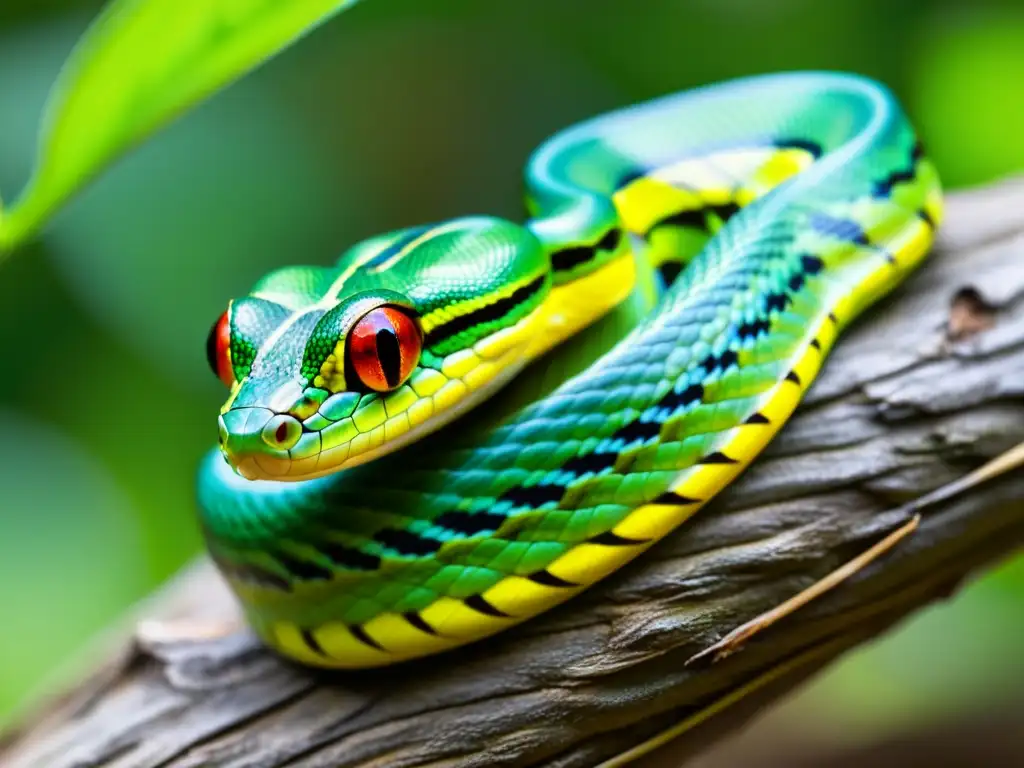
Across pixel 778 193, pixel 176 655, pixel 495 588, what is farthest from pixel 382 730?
pixel 778 193

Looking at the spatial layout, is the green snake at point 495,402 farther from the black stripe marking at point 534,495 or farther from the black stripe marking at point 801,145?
the black stripe marking at point 801,145

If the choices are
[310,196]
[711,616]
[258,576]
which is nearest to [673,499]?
[711,616]

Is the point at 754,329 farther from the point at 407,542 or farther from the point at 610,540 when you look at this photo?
the point at 407,542

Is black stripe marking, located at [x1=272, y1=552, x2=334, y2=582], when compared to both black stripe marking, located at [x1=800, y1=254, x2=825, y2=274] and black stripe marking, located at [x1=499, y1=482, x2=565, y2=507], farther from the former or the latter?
black stripe marking, located at [x1=800, y1=254, x2=825, y2=274]

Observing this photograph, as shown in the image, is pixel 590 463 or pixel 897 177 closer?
pixel 590 463

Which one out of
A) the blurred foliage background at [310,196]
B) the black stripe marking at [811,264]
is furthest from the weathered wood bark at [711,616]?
the blurred foliage background at [310,196]

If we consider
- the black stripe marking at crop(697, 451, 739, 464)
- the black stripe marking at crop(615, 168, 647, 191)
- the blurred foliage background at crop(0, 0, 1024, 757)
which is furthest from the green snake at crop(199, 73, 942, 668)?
the blurred foliage background at crop(0, 0, 1024, 757)
